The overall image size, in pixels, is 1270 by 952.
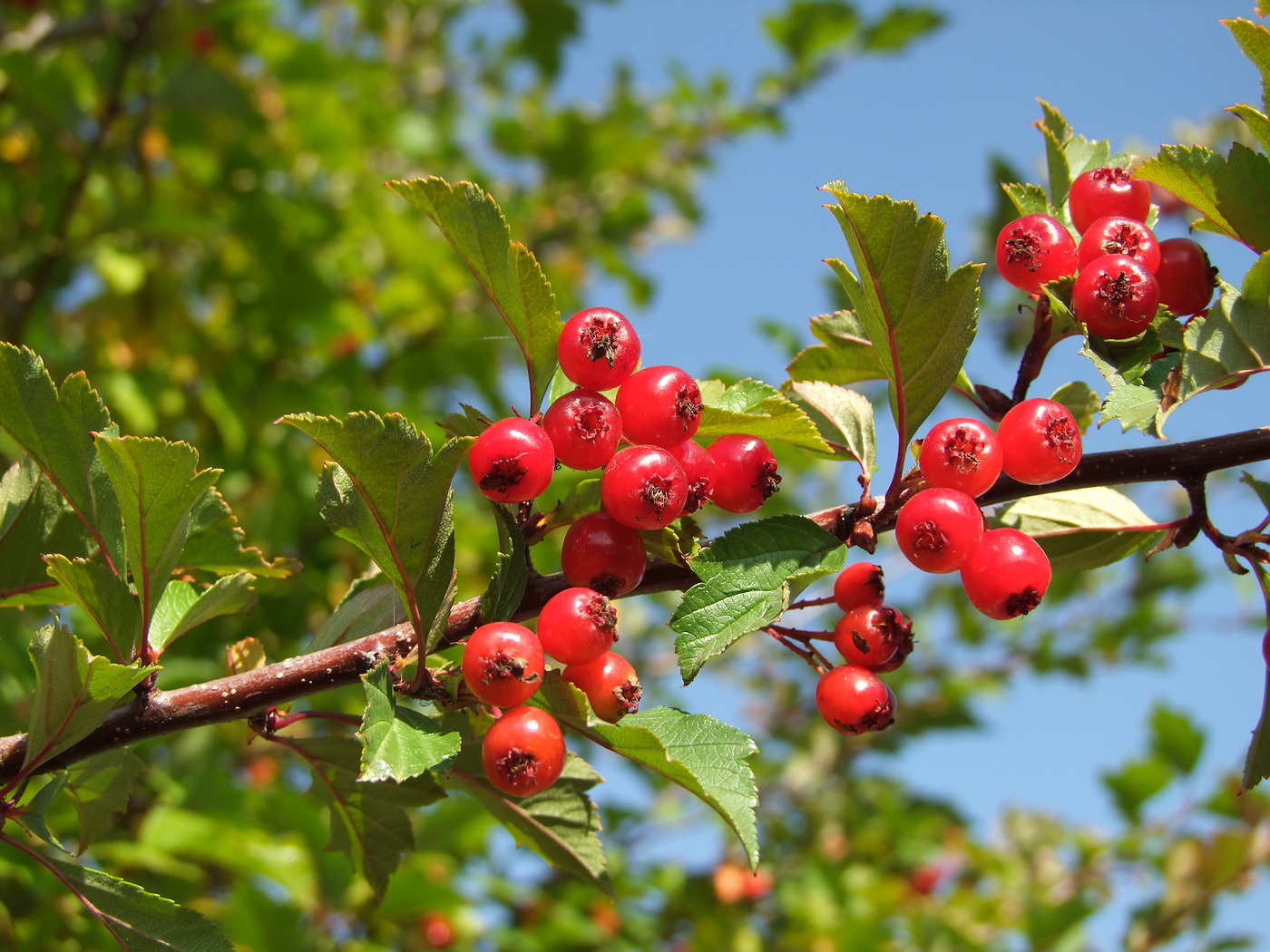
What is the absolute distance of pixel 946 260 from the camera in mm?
1486

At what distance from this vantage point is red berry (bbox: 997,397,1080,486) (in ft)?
4.78

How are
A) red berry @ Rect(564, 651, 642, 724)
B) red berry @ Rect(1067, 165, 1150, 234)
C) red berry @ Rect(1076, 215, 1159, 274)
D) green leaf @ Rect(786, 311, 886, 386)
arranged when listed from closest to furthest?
1. red berry @ Rect(564, 651, 642, 724)
2. red berry @ Rect(1076, 215, 1159, 274)
3. red berry @ Rect(1067, 165, 1150, 234)
4. green leaf @ Rect(786, 311, 886, 386)

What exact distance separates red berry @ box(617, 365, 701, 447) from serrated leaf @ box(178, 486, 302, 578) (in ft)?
2.35

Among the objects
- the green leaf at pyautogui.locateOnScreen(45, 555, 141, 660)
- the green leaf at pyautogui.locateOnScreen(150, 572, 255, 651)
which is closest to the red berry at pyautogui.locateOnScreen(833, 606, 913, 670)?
the green leaf at pyautogui.locateOnScreen(150, 572, 255, 651)

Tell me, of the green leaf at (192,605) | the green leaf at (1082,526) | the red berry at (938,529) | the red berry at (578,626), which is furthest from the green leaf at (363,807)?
the green leaf at (1082,526)

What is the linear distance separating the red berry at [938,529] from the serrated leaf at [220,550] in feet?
3.49

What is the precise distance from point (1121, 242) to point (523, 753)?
1.21 meters

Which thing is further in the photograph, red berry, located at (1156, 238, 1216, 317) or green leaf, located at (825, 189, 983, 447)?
red berry, located at (1156, 238, 1216, 317)

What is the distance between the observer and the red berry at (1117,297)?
4.88 ft

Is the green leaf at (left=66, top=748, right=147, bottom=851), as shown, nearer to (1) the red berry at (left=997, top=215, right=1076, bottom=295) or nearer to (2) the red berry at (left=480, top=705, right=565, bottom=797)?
(2) the red berry at (left=480, top=705, right=565, bottom=797)

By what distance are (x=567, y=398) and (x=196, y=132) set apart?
4223 mm

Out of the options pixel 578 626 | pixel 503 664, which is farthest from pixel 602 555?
pixel 503 664

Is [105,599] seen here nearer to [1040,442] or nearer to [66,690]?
[66,690]

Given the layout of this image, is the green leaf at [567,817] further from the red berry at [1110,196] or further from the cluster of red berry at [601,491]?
the red berry at [1110,196]
